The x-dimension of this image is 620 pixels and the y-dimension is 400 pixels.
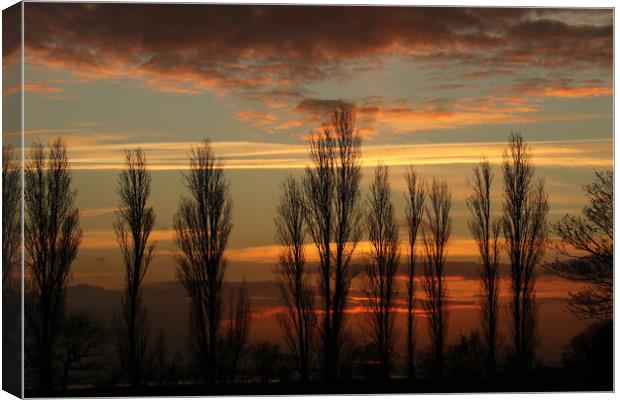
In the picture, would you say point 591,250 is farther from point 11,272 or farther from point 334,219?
point 11,272

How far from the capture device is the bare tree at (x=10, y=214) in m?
10.1

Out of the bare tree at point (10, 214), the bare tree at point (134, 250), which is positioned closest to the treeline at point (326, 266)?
the bare tree at point (134, 250)

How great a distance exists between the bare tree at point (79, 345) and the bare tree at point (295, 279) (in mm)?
1818

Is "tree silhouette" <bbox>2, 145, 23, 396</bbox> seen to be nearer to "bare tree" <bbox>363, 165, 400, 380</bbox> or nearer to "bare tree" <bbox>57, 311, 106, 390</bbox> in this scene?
"bare tree" <bbox>57, 311, 106, 390</bbox>

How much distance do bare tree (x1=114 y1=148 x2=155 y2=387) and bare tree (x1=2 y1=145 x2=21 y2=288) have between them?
1188 mm

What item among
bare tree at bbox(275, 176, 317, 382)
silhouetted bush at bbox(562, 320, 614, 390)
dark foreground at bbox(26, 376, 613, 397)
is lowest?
dark foreground at bbox(26, 376, 613, 397)

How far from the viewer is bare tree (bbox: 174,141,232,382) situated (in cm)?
1130

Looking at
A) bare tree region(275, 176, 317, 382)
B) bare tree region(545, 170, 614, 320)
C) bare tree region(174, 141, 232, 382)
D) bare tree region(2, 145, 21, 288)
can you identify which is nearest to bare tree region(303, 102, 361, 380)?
bare tree region(275, 176, 317, 382)

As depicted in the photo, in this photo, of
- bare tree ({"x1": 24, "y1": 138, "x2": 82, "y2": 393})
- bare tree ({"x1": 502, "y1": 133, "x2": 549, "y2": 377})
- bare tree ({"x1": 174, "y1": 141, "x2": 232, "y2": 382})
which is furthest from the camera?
bare tree ({"x1": 502, "y1": 133, "x2": 549, "y2": 377})

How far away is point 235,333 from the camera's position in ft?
37.8

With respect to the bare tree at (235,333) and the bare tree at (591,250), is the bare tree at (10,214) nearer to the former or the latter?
the bare tree at (235,333)

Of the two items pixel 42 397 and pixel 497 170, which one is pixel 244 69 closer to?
pixel 497 170

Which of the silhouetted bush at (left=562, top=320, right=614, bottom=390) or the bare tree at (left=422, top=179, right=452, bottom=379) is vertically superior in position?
the bare tree at (left=422, top=179, right=452, bottom=379)

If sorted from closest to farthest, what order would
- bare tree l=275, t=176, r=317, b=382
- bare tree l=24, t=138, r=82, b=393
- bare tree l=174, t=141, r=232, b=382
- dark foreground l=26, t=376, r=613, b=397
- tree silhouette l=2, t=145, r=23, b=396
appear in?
tree silhouette l=2, t=145, r=23, b=396 < bare tree l=24, t=138, r=82, b=393 < dark foreground l=26, t=376, r=613, b=397 < bare tree l=174, t=141, r=232, b=382 < bare tree l=275, t=176, r=317, b=382
